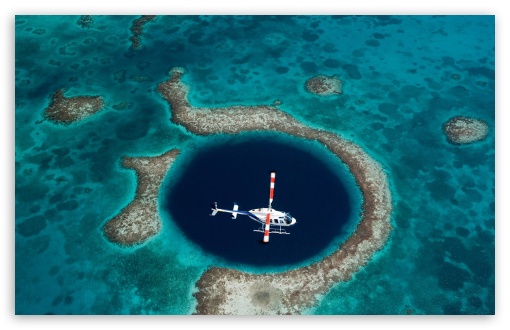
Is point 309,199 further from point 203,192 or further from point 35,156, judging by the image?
point 35,156

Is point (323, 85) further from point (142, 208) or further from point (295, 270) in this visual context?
point (142, 208)

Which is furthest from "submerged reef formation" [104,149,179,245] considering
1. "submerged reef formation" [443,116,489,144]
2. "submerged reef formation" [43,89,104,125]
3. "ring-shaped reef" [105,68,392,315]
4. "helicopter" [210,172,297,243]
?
"submerged reef formation" [443,116,489,144]

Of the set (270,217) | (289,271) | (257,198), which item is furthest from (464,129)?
(289,271)

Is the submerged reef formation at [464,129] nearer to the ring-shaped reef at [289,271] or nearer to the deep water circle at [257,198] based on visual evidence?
the ring-shaped reef at [289,271]

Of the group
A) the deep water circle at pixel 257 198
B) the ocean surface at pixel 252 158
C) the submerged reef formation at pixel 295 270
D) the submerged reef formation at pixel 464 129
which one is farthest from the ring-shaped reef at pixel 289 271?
the submerged reef formation at pixel 464 129

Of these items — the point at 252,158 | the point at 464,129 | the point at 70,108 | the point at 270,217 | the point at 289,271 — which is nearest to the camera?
the point at 289,271

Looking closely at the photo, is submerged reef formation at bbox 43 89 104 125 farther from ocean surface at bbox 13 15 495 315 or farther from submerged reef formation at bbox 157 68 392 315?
submerged reef formation at bbox 157 68 392 315

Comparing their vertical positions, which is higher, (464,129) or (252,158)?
(464,129)
